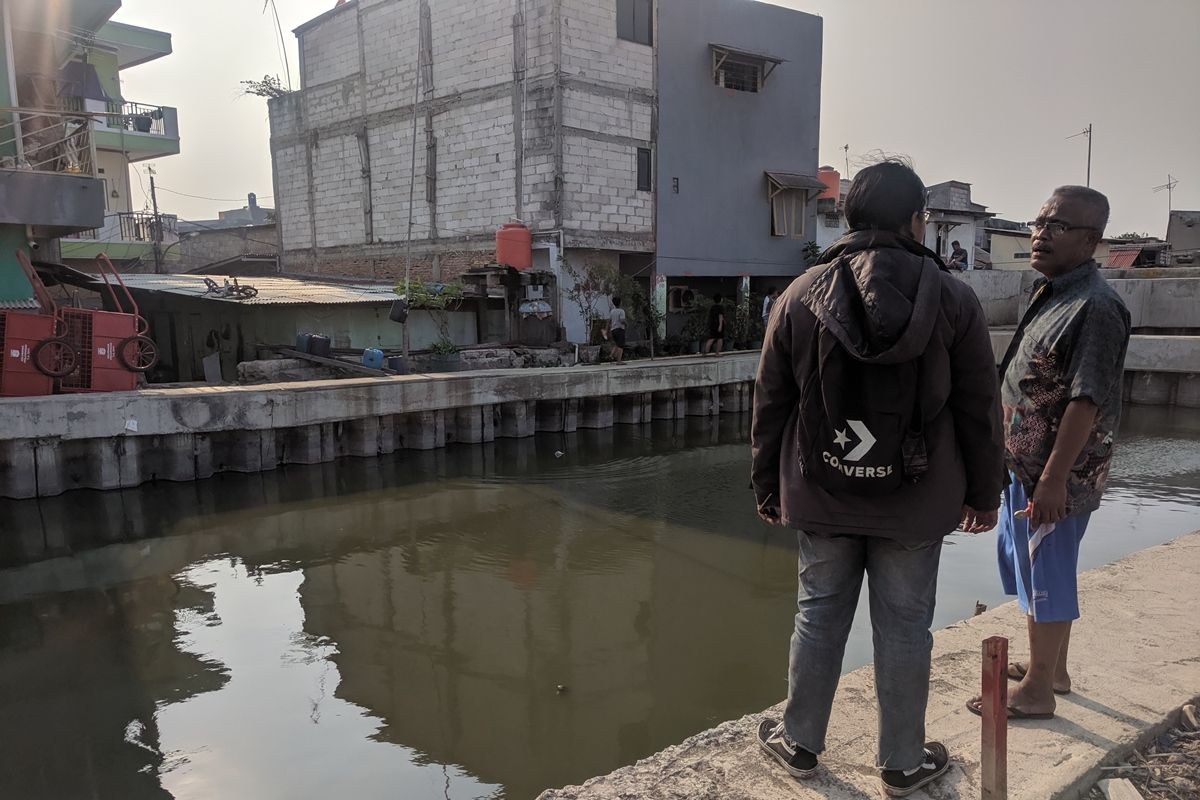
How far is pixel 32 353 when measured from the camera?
29.0 ft

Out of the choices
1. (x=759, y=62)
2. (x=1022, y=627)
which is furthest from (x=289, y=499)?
(x=759, y=62)

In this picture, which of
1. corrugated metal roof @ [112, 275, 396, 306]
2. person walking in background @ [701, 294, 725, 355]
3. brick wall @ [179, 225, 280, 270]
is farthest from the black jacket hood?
brick wall @ [179, 225, 280, 270]

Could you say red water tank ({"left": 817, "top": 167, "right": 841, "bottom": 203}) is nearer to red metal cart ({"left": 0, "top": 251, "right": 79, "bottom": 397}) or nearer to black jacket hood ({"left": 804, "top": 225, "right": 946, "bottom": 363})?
red metal cart ({"left": 0, "top": 251, "right": 79, "bottom": 397})

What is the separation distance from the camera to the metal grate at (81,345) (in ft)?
30.2

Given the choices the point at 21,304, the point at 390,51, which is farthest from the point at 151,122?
the point at 21,304

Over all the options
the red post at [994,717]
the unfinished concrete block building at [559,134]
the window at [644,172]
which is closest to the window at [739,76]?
the unfinished concrete block building at [559,134]

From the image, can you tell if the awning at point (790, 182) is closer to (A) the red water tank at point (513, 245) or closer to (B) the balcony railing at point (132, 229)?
(A) the red water tank at point (513, 245)

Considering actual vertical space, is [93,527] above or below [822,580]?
below

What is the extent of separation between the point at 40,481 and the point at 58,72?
6692mm

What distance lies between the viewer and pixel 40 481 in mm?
8828

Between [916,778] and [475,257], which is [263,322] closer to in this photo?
[475,257]

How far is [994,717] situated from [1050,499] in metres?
0.79

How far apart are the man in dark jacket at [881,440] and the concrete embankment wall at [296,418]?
896 cm

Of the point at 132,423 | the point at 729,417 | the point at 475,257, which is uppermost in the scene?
the point at 475,257
